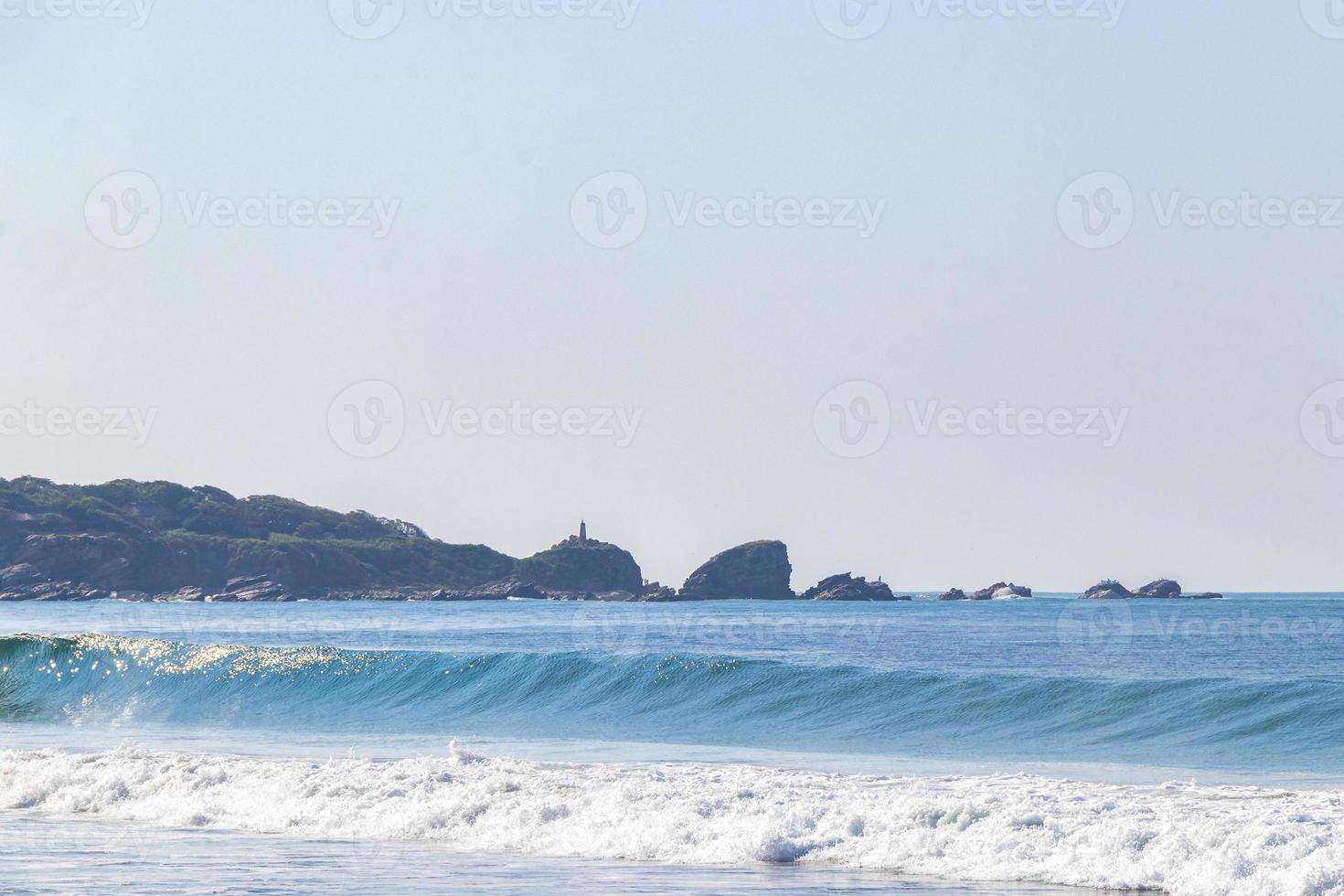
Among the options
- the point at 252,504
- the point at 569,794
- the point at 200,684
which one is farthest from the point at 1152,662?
the point at 252,504

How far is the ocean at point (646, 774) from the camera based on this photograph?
545 inches

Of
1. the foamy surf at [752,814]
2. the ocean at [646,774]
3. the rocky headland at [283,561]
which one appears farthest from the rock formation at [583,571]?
the foamy surf at [752,814]

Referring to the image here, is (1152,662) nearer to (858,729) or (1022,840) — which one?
(858,729)

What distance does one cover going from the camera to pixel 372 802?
17.8 m

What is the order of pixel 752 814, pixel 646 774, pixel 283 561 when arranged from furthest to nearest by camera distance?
1. pixel 283 561
2. pixel 646 774
3. pixel 752 814

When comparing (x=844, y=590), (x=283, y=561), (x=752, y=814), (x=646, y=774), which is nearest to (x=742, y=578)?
(x=844, y=590)

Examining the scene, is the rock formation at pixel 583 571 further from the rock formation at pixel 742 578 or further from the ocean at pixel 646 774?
the ocean at pixel 646 774

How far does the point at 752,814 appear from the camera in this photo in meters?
16.1

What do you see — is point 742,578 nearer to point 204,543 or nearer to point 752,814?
point 204,543

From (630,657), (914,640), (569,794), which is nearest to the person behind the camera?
(569,794)

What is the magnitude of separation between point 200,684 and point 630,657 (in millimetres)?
10554

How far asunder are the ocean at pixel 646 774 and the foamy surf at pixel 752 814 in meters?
0.05

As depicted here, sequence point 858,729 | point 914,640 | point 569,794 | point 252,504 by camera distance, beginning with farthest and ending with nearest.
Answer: point 252,504 → point 914,640 → point 858,729 → point 569,794

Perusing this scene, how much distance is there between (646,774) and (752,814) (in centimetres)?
347
